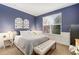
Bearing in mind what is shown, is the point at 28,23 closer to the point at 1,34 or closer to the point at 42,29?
the point at 42,29

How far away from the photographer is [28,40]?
134 cm

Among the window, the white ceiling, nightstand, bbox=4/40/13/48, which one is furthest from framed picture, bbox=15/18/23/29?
the window

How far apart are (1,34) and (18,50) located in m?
0.40

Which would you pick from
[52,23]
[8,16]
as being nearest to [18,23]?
[8,16]

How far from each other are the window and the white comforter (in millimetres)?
236

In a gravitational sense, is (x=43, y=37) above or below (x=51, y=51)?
above

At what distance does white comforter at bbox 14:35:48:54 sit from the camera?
1.32m

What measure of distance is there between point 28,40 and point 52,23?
529 millimetres

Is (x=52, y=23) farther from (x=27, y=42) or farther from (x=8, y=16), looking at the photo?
(x=8, y=16)

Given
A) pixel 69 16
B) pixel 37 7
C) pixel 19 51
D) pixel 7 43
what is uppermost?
pixel 37 7

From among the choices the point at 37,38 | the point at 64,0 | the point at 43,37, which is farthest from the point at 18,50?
the point at 64,0

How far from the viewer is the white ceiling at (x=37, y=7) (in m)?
1.31
